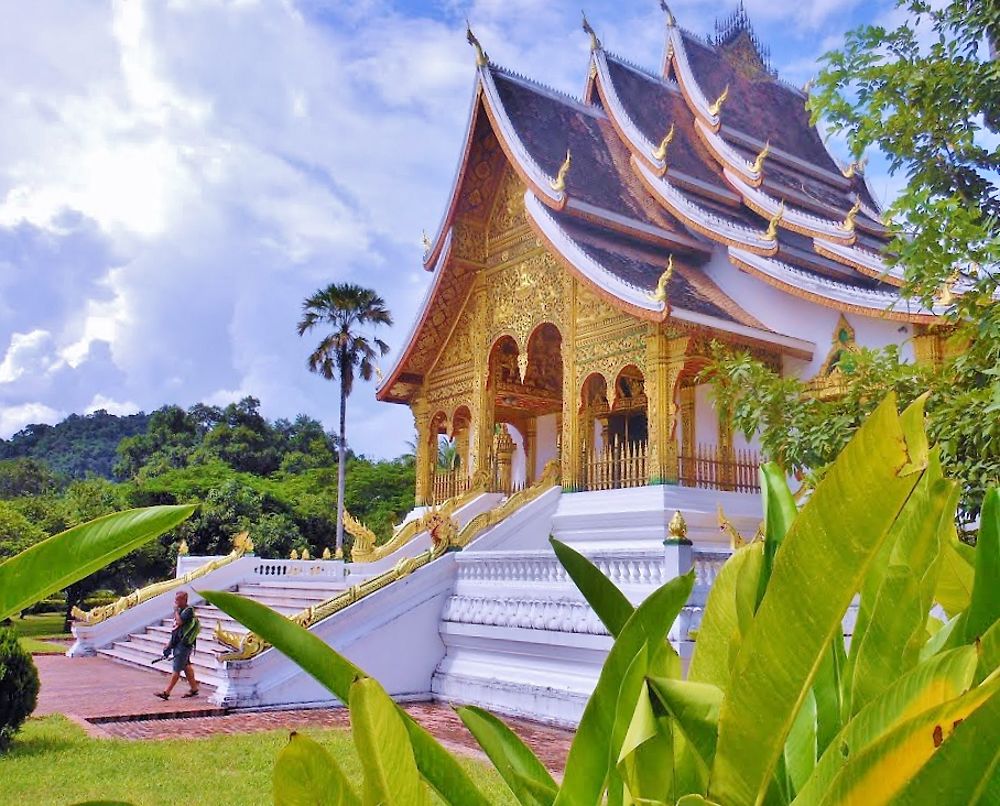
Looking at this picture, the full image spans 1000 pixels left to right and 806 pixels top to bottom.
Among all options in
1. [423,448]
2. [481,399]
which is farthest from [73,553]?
[423,448]

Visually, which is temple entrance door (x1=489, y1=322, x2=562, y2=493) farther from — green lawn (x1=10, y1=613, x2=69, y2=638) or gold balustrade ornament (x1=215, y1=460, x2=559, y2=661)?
green lawn (x1=10, y1=613, x2=69, y2=638)

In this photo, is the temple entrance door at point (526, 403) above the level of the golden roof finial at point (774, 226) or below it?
below

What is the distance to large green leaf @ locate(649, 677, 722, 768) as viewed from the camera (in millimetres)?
779

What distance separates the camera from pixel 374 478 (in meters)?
30.7

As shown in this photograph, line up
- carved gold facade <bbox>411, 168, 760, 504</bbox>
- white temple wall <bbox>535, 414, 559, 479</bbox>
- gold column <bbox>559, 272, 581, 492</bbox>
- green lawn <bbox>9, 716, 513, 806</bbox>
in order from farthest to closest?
white temple wall <bbox>535, 414, 559, 479</bbox> → gold column <bbox>559, 272, 581, 492</bbox> → carved gold facade <bbox>411, 168, 760, 504</bbox> → green lawn <bbox>9, 716, 513, 806</bbox>

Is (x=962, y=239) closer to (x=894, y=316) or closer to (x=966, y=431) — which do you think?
(x=966, y=431)

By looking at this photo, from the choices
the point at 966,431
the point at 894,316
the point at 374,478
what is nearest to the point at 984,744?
the point at 966,431

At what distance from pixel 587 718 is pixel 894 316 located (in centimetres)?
900

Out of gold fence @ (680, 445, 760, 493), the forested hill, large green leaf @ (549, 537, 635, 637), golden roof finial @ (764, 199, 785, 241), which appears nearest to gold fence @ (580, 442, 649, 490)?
gold fence @ (680, 445, 760, 493)

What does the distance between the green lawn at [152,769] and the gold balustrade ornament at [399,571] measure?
0.83 meters

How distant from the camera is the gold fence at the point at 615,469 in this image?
10688 millimetres

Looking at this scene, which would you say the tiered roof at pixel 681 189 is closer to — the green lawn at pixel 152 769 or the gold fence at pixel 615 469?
the gold fence at pixel 615 469

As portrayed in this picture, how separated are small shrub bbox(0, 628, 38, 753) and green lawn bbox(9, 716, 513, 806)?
128 millimetres

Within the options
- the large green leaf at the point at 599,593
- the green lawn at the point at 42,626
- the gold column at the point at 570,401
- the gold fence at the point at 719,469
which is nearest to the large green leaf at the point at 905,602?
the large green leaf at the point at 599,593
